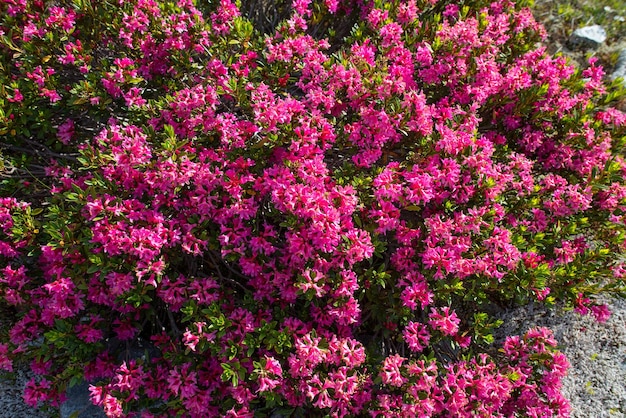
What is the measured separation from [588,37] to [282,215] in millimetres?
5193

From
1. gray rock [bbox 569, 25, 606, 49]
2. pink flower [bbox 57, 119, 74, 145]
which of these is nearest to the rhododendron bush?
pink flower [bbox 57, 119, 74, 145]

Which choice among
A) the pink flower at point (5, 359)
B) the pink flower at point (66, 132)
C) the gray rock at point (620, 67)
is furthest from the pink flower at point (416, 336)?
the gray rock at point (620, 67)

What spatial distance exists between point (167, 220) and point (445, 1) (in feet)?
10.5

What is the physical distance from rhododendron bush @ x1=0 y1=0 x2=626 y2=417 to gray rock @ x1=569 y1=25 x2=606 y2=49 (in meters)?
2.72

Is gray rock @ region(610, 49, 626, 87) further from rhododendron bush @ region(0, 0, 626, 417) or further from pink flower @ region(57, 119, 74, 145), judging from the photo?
pink flower @ region(57, 119, 74, 145)

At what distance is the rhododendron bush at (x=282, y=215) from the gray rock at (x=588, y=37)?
107 inches

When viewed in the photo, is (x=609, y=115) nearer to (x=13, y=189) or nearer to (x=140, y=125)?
(x=140, y=125)

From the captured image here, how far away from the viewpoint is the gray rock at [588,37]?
6.16 meters

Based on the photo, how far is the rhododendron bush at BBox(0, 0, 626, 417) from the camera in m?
3.00

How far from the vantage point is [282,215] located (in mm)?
3219

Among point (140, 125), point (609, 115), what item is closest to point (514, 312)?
point (609, 115)

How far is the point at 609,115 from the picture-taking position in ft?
13.8

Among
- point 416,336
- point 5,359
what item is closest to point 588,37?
point 416,336

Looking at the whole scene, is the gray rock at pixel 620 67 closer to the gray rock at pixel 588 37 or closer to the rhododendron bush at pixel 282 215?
the gray rock at pixel 588 37
